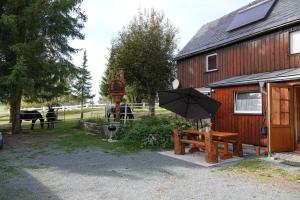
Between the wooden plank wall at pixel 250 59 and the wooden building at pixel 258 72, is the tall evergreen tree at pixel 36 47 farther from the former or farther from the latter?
the wooden building at pixel 258 72

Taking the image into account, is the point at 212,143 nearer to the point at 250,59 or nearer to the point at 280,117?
the point at 280,117

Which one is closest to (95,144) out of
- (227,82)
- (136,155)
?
(136,155)

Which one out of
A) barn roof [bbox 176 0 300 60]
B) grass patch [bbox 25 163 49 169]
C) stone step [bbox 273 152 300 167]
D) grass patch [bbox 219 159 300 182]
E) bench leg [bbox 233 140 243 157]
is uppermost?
barn roof [bbox 176 0 300 60]

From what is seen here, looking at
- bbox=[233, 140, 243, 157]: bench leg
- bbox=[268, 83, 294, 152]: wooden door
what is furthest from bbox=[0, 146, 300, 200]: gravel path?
bbox=[268, 83, 294, 152]: wooden door

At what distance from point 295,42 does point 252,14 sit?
4234 millimetres

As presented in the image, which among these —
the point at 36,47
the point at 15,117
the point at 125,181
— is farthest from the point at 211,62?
the point at 125,181

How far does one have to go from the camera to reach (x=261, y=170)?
8.55m

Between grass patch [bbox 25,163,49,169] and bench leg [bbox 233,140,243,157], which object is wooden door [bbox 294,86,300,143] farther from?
grass patch [bbox 25,163,49,169]

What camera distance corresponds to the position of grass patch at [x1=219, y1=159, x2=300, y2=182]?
784 centimetres

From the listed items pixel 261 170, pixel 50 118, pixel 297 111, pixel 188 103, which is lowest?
pixel 261 170

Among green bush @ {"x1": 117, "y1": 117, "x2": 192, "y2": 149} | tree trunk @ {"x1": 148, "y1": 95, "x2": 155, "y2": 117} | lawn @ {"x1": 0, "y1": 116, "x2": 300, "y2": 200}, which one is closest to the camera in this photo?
lawn @ {"x1": 0, "y1": 116, "x2": 300, "y2": 200}

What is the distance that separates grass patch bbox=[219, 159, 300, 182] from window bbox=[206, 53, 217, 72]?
9057 millimetres

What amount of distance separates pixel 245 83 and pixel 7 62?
492 inches

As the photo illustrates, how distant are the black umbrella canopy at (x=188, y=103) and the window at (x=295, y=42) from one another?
4161 millimetres
